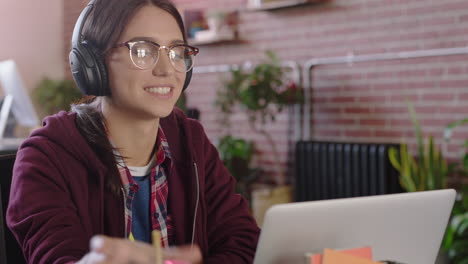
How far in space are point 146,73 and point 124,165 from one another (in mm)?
207

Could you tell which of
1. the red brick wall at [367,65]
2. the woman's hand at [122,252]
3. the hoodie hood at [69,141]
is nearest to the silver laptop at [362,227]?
the woman's hand at [122,252]

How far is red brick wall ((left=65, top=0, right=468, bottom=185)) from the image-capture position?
330cm

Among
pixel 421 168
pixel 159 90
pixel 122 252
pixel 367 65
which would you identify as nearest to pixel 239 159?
pixel 367 65

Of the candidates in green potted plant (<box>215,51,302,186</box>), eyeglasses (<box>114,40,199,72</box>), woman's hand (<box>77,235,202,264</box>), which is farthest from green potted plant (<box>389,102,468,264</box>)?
woman's hand (<box>77,235,202,264</box>)

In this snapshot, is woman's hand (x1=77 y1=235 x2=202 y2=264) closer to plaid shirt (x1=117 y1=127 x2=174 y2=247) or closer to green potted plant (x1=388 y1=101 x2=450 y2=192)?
plaid shirt (x1=117 y1=127 x2=174 y2=247)

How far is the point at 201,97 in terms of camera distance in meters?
4.68

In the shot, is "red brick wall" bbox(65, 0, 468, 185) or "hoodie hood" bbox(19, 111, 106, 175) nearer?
"hoodie hood" bbox(19, 111, 106, 175)

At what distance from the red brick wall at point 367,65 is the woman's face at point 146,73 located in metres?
2.49

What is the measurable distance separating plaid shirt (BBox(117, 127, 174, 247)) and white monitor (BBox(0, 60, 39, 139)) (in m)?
2.27

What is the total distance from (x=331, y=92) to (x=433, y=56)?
0.75 meters

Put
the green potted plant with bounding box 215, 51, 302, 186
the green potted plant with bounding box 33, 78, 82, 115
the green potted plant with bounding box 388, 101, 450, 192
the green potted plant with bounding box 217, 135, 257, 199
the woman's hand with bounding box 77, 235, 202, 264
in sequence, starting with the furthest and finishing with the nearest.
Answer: the green potted plant with bounding box 33, 78, 82, 115 → the green potted plant with bounding box 217, 135, 257, 199 → the green potted plant with bounding box 215, 51, 302, 186 → the green potted plant with bounding box 388, 101, 450, 192 → the woman's hand with bounding box 77, 235, 202, 264

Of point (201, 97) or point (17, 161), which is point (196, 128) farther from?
point (201, 97)

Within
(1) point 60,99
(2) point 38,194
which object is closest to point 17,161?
(2) point 38,194

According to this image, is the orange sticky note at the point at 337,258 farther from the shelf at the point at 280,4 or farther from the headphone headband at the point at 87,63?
the shelf at the point at 280,4
